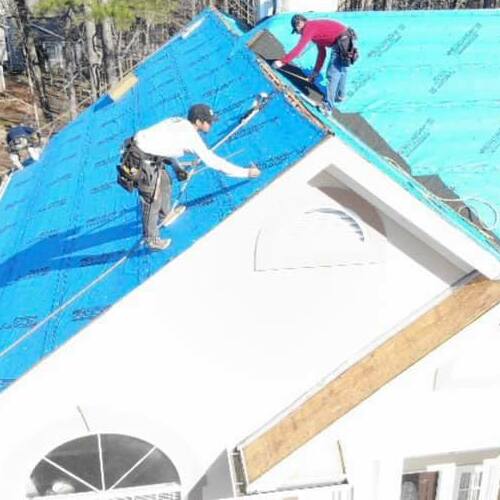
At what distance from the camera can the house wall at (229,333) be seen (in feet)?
20.8

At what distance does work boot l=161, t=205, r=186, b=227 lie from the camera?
270 inches

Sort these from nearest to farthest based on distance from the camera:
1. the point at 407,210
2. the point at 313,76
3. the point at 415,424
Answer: the point at 407,210 → the point at 415,424 → the point at 313,76

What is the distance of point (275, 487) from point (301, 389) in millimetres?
1166

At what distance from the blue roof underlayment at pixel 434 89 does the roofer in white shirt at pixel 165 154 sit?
263 cm

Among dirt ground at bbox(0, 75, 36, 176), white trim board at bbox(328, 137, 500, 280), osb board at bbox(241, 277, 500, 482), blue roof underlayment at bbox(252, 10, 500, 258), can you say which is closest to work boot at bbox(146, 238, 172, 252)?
white trim board at bbox(328, 137, 500, 280)

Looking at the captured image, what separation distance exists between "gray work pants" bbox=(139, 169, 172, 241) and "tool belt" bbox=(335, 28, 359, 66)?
12.6ft

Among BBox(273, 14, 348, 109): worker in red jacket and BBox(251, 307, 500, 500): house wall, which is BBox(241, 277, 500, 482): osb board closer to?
BBox(251, 307, 500, 500): house wall

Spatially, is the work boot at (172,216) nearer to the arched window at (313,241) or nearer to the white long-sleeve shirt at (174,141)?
the white long-sleeve shirt at (174,141)

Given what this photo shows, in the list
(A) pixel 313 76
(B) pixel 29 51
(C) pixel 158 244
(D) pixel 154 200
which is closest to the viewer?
(D) pixel 154 200

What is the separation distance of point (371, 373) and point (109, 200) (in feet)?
14.6

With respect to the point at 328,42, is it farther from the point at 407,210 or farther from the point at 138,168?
the point at 138,168

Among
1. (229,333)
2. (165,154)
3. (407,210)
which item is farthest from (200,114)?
(229,333)

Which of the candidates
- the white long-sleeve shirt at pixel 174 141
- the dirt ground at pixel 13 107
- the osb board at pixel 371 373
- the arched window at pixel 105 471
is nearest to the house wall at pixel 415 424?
the osb board at pixel 371 373

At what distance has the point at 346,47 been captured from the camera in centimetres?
886
